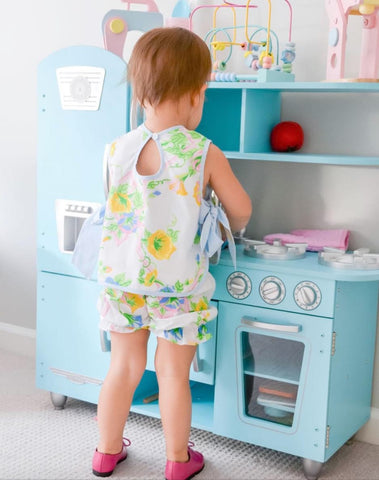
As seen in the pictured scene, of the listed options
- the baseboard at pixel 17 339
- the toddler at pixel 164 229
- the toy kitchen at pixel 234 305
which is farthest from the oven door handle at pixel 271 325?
the baseboard at pixel 17 339

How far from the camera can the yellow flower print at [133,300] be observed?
77.9 inches

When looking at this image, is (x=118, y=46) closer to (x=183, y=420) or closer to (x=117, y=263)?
(x=117, y=263)

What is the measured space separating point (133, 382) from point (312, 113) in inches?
39.2

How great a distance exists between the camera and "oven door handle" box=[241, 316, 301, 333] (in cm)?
205

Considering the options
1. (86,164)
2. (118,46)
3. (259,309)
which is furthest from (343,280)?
(118,46)

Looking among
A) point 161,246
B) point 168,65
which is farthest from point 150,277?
point 168,65

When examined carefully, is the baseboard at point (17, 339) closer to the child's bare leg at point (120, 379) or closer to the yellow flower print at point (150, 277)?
the child's bare leg at point (120, 379)

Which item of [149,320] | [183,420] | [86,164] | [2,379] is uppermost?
[86,164]

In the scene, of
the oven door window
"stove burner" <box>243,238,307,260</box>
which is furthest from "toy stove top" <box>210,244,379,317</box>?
the oven door window

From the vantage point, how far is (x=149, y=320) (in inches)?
79.4

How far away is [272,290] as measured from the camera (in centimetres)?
210

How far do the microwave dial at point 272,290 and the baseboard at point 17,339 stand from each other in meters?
1.30

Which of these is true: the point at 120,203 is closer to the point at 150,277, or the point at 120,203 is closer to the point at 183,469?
the point at 150,277

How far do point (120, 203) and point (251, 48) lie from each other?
0.71m
